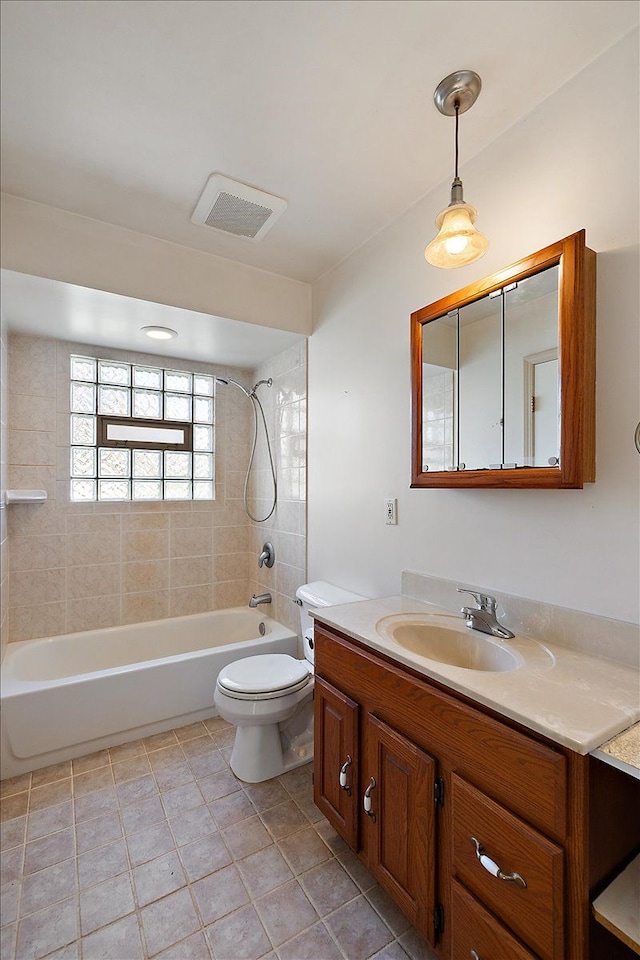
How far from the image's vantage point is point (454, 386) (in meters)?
1.60

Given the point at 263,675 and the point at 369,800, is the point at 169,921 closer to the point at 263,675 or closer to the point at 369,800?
the point at 369,800

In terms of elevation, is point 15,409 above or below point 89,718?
above

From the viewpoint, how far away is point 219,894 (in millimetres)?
1410

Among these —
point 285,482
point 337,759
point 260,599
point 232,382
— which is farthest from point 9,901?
point 232,382

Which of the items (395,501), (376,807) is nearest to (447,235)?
(395,501)

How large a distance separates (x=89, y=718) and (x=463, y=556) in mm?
1972

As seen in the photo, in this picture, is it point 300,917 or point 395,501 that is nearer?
point 300,917

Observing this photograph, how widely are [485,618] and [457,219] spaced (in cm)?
118

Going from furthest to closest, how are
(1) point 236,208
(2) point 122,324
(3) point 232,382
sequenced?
(3) point 232,382
(2) point 122,324
(1) point 236,208

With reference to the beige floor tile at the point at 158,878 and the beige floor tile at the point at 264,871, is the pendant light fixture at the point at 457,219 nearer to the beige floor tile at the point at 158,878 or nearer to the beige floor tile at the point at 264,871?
the beige floor tile at the point at 264,871

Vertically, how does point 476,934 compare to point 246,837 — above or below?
above

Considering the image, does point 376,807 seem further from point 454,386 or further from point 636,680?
point 454,386

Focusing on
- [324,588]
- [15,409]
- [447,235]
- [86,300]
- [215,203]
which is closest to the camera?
[447,235]

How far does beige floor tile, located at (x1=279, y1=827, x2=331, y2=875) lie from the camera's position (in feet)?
4.99
